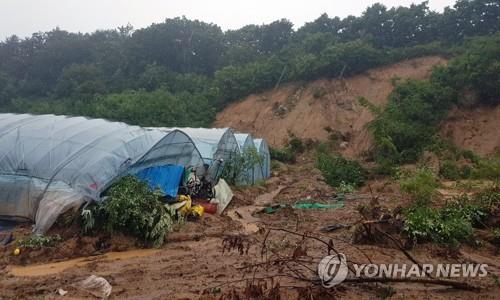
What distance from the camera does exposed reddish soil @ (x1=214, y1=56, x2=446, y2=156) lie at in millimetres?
27688

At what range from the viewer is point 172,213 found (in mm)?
8477

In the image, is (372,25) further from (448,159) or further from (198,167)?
(198,167)

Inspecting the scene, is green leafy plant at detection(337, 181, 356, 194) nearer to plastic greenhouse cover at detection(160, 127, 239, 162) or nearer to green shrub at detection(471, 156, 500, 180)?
green shrub at detection(471, 156, 500, 180)

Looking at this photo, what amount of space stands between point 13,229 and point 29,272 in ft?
8.26

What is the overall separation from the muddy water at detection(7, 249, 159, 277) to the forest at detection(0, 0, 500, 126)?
597 inches

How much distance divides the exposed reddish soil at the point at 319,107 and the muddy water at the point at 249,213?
14211mm

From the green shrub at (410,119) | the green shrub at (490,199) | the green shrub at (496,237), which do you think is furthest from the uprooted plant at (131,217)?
the green shrub at (410,119)

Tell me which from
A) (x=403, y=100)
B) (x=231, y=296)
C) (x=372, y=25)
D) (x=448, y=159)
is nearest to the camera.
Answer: (x=231, y=296)

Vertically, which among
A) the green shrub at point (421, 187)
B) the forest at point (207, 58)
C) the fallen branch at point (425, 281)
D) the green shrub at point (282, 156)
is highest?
the forest at point (207, 58)

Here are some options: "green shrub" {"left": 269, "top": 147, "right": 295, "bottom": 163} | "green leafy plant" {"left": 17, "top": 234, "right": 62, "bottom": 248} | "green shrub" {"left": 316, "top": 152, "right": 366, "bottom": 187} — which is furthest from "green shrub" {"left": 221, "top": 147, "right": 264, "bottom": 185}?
"green shrub" {"left": 269, "top": 147, "right": 295, "bottom": 163}

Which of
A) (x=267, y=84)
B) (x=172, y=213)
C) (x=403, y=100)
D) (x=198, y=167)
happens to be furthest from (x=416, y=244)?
(x=267, y=84)

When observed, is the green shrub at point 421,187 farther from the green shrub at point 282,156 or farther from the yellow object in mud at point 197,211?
the green shrub at point 282,156

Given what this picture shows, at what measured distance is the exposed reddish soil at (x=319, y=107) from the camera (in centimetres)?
2769

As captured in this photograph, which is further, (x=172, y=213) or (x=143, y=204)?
(x=172, y=213)
